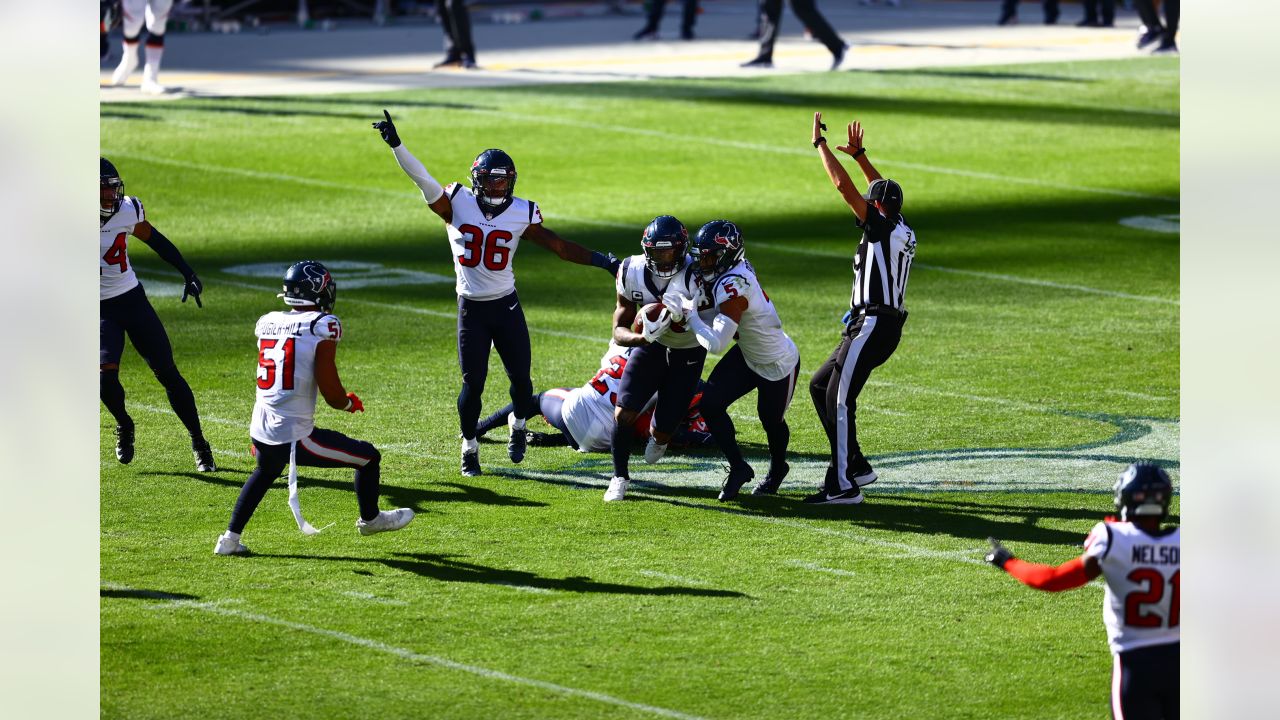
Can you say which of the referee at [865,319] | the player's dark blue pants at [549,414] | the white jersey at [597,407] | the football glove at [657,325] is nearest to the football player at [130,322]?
the player's dark blue pants at [549,414]

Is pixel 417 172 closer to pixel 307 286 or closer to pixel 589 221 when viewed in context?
pixel 307 286

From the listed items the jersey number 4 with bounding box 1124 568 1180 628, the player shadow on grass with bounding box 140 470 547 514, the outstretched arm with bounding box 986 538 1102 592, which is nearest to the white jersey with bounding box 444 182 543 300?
the player shadow on grass with bounding box 140 470 547 514

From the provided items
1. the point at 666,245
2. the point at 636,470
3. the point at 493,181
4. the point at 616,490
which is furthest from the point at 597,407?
the point at 666,245

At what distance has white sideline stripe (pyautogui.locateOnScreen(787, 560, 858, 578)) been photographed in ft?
27.0

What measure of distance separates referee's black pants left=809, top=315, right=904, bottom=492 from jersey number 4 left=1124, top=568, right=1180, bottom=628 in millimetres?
3707

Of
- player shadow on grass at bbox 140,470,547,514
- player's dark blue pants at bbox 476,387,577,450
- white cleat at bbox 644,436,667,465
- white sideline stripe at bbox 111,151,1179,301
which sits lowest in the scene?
white sideline stripe at bbox 111,151,1179,301

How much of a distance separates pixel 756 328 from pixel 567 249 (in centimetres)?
142

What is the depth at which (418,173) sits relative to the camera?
975 centimetres

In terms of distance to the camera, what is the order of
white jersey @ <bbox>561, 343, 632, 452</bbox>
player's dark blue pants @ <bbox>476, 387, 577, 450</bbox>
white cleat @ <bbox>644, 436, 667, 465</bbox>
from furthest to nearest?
player's dark blue pants @ <bbox>476, 387, 577, 450</bbox> < white jersey @ <bbox>561, 343, 632, 452</bbox> < white cleat @ <bbox>644, 436, 667, 465</bbox>

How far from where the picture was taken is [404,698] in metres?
6.70

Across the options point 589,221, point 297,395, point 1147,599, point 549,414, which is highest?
point 1147,599

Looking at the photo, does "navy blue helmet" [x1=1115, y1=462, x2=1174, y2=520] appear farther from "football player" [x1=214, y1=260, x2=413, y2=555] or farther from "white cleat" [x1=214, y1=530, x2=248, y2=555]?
"white cleat" [x1=214, y1=530, x2=248, y2=555]

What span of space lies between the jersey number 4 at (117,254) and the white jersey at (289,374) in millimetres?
1932

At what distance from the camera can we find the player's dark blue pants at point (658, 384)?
9.45 m
